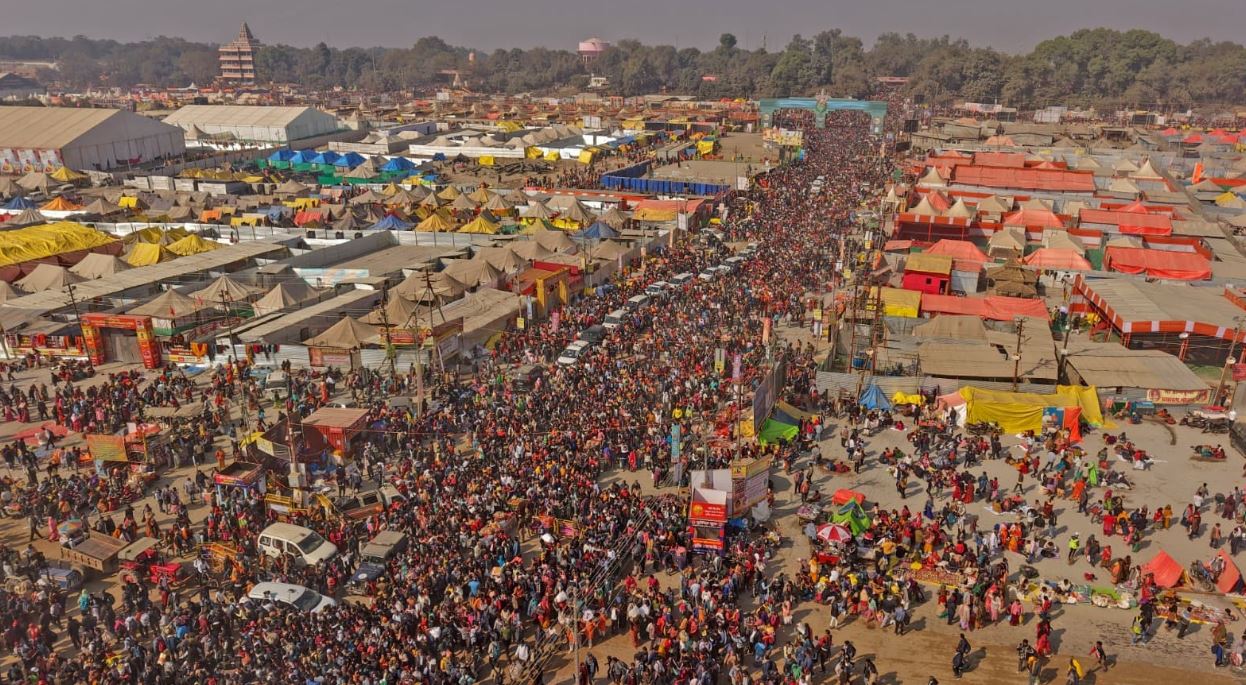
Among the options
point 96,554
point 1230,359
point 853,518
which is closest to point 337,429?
point 96,554

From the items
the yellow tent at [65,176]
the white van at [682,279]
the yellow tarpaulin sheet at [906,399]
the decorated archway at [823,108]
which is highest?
the decorated archway at [823,108]

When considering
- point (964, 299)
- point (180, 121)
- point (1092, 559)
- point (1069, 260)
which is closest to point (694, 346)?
point (964, 299)

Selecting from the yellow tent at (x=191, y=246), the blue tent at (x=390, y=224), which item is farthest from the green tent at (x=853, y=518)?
the blue tent at (x=390, y=224)

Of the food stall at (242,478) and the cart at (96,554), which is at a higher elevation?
the food stall at (242,478)

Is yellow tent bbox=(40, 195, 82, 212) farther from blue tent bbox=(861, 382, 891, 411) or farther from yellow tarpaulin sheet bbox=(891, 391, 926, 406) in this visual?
yellow tarpaulin sheet bbox=(891, 391, 926, 406)

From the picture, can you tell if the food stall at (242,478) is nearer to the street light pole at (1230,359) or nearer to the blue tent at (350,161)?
the street light pole at (1230,359)

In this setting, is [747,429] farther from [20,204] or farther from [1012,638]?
[20,204]

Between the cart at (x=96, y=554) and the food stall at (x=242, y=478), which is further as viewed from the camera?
the food stall at (x=242, y=478)
